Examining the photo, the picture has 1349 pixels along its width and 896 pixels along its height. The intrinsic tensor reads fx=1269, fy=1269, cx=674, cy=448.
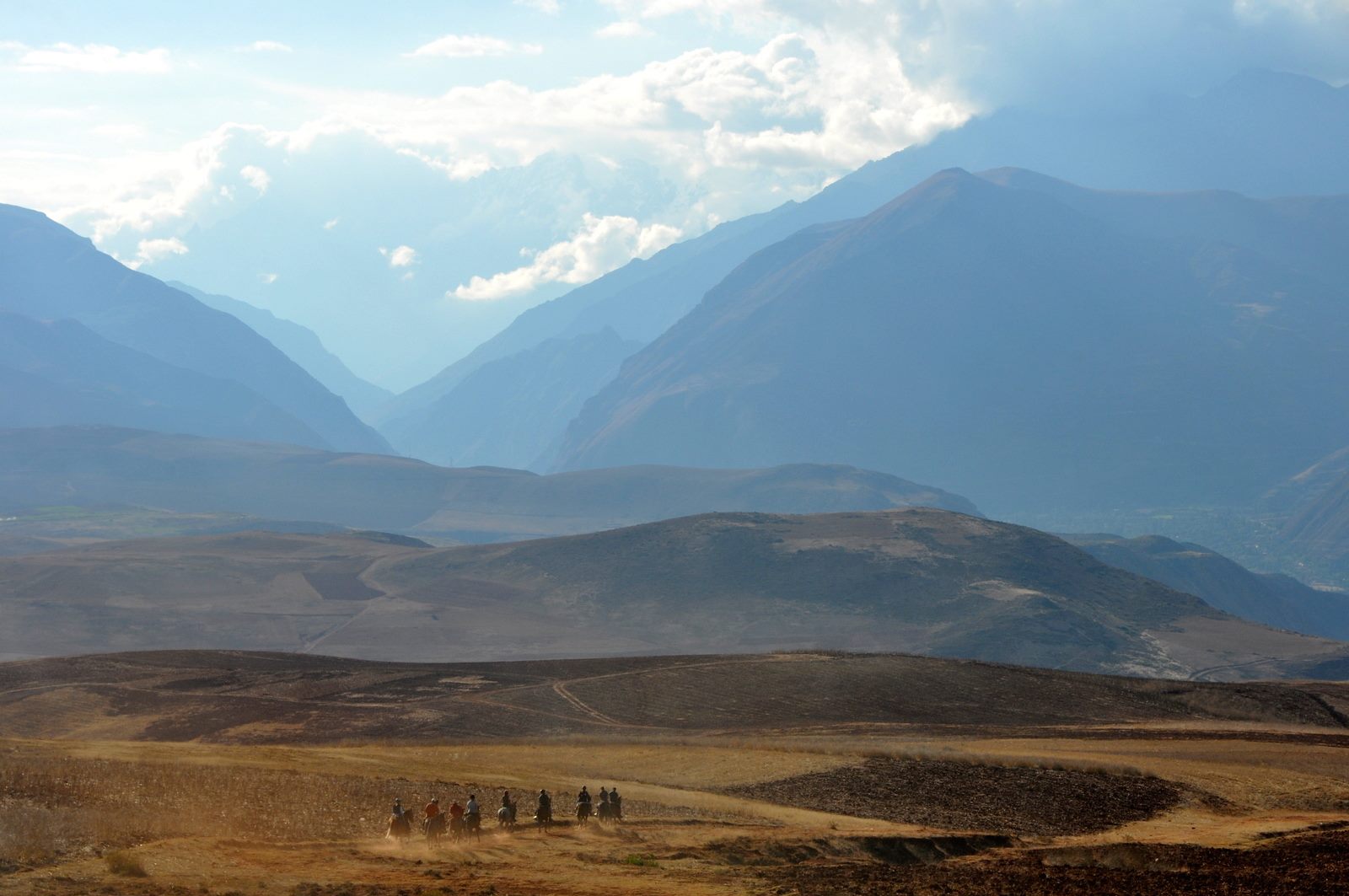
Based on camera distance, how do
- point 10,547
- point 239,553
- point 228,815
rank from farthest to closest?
point 10,547 < point 239,553 < point 228,815

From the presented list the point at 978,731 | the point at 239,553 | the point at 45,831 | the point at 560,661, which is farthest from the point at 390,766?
the point at 239,553

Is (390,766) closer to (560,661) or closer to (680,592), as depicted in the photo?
(560,661)

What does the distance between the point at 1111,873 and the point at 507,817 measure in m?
13.8

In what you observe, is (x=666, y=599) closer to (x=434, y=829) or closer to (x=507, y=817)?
(x=507, y=817)

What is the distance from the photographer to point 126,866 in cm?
2261

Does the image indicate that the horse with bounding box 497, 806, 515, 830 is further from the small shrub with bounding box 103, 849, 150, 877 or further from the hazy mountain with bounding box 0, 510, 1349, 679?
the hazy mountain with bounding box 0, 510, 1349, 679

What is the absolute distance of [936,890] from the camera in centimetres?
2441

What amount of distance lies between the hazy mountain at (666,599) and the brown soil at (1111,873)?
92626 mm

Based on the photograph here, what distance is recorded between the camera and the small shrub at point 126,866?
22484 millimetres

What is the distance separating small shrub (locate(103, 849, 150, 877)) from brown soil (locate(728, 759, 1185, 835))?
19.5 m

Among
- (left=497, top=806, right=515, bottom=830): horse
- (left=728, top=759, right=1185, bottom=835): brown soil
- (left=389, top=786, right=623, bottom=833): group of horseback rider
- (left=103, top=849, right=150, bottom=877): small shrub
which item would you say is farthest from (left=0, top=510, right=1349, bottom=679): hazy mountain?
(left=103, top=849, right=150, bottom=877): small shrub

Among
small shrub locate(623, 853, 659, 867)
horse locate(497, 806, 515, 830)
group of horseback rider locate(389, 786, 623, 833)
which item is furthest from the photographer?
horse locate(497, 806, 515, 830)

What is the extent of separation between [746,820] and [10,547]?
17882 centimetres

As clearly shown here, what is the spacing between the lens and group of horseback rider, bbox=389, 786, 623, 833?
2884 centimetres
